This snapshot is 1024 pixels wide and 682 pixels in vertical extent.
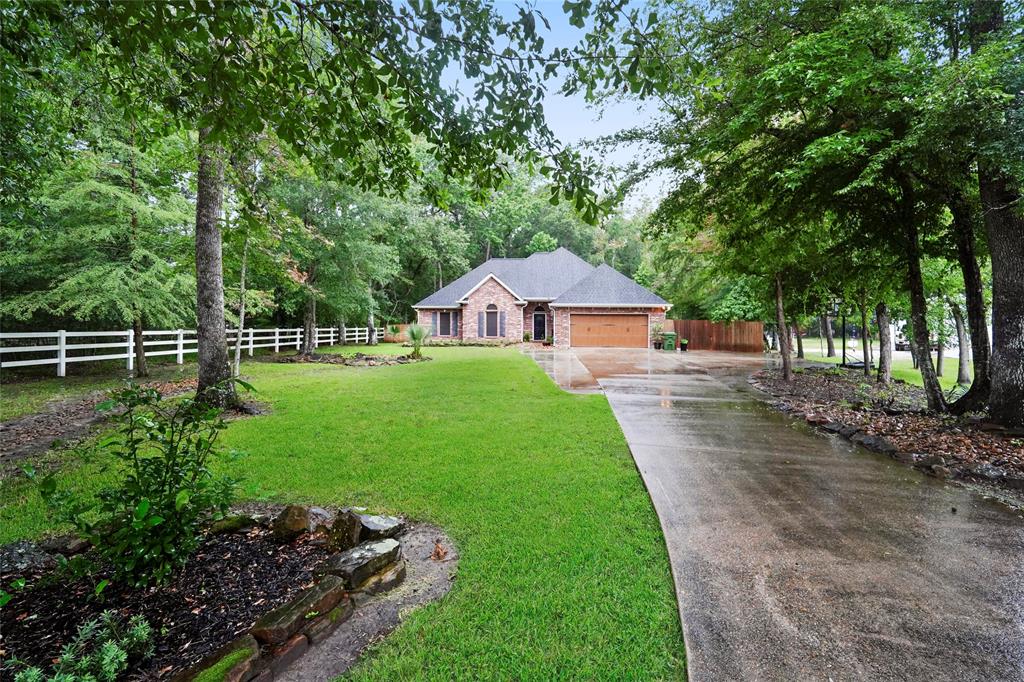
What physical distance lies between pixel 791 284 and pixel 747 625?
11653 mm

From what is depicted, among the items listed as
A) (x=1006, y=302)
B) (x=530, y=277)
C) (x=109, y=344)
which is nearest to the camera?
(x=1006, y=302)

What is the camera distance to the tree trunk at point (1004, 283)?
18.0 feet

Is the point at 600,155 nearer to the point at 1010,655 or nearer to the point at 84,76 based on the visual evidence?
the point at 84,76

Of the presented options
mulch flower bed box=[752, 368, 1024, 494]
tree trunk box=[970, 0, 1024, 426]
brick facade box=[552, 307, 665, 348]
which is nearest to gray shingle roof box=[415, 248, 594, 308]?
brick facade box=[552, 307, 665, 348]

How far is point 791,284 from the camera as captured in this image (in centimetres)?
1180

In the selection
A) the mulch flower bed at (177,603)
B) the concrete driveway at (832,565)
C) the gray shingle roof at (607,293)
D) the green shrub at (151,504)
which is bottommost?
the concrete driveway at (832,565)

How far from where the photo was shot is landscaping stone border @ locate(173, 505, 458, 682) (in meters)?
1.96

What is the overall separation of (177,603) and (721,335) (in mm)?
24301

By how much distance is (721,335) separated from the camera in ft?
75.9

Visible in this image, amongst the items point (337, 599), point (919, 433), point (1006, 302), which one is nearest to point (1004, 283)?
point (1006, 302)

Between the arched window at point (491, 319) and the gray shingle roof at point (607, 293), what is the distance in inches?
149

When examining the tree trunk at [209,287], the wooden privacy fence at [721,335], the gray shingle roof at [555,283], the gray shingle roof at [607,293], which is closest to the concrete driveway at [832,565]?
the tree trunk at [209,287]

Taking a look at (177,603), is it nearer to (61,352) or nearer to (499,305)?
(61,352)

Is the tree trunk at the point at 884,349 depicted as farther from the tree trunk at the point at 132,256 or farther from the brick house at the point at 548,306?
the tree trunk at the point at 132,256
